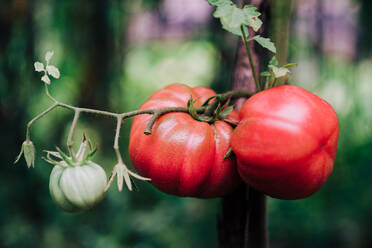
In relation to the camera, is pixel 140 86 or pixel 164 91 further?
pixel 140 86

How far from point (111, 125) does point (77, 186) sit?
7.16 ft

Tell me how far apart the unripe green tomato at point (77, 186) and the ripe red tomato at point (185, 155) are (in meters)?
0.13

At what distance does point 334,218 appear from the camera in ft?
8.46

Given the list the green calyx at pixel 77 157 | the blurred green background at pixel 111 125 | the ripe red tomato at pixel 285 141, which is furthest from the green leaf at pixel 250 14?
the blurred green background at pixel 111 125

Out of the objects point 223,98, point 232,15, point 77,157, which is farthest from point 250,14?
point 77,157

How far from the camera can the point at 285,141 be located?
0.71 meters

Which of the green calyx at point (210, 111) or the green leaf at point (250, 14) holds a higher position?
the green leaf at point (250, 14)

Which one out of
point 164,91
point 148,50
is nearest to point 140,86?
point 148,50

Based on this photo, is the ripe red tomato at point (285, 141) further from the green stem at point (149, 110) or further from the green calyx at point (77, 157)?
the green calyx at point (77, 157)

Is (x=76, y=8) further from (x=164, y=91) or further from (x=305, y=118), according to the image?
(x=305, y=118)

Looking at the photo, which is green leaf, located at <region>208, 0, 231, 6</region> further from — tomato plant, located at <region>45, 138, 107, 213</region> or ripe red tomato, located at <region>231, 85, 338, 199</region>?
tomato plant, located at <region>45, 138, 107, 213</region>

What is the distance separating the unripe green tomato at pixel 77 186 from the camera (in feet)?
2.24

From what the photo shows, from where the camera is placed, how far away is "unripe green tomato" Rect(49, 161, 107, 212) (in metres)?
0.68

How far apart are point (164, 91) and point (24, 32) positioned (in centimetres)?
196
